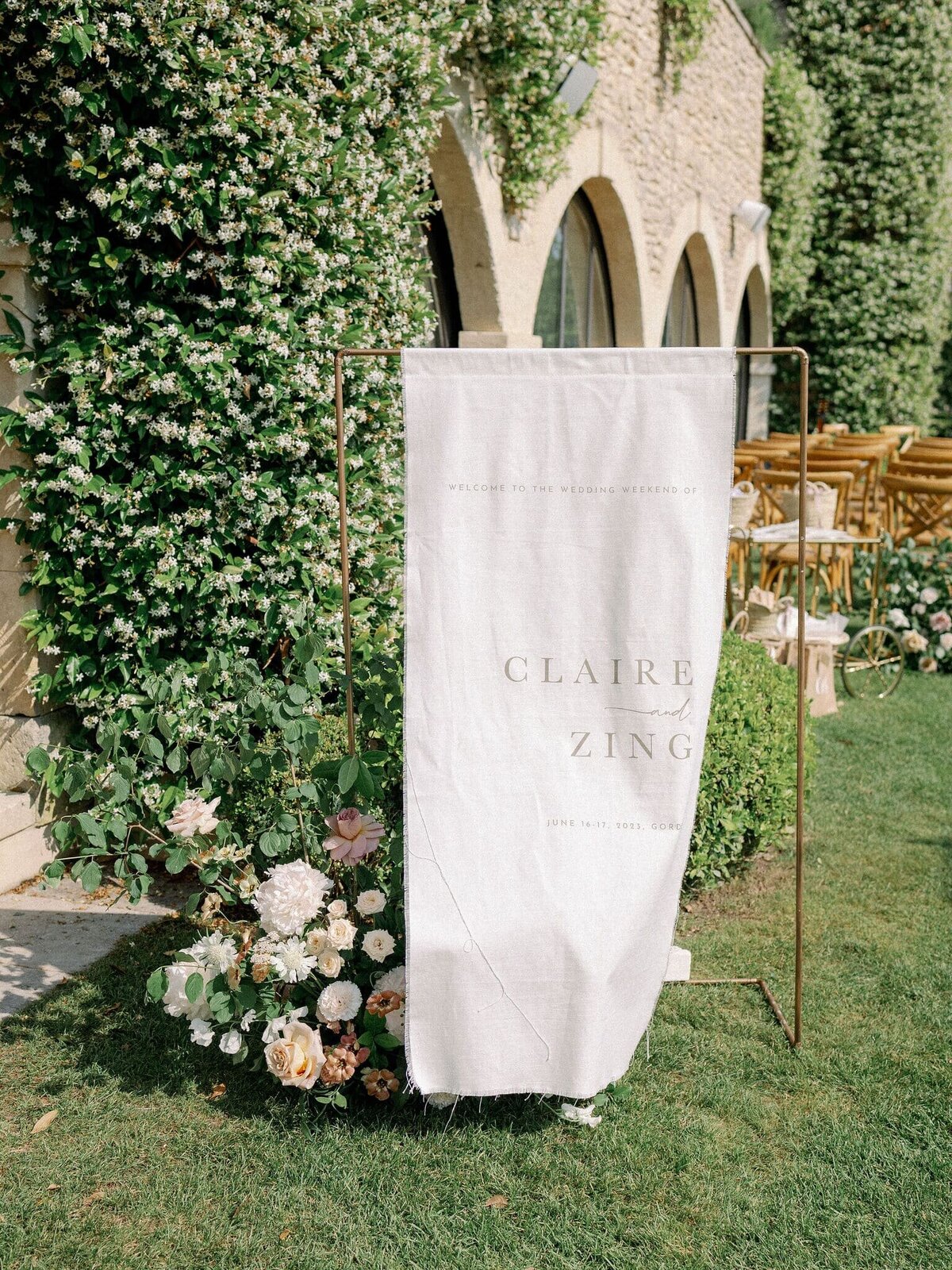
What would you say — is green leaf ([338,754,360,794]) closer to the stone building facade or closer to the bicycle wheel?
the stone building facade

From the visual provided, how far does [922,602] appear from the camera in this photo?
7070mm

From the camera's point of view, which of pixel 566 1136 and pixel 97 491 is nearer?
pixel 566 1136

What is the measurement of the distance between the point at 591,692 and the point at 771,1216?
1.13 m

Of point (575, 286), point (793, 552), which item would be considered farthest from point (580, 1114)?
point (575, 286)

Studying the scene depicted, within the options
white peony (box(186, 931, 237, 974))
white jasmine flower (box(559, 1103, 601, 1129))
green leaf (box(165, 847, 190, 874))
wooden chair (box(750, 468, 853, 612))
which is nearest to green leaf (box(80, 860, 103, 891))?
green leaf (box(165, 847, 190, 874))

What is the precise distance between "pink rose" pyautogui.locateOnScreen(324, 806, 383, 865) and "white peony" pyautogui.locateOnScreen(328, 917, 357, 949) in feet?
0.50

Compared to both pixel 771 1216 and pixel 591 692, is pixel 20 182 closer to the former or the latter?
pixel 591 692

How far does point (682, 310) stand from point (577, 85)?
19.7 ft

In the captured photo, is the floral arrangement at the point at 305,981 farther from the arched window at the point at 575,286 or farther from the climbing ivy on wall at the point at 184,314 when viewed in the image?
the arched window at the point at 575,286

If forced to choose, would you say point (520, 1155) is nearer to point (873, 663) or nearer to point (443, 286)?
point (873, 663)

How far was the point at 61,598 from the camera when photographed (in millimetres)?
3732

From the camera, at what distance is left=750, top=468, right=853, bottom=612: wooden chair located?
6.82m

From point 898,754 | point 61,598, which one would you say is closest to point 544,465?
point 61,598

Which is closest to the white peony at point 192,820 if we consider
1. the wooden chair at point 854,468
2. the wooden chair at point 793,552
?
the wooden chair at point 793,552
